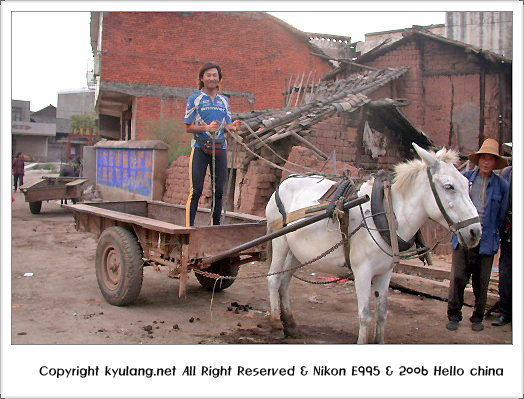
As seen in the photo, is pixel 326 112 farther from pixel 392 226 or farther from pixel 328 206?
pixel 392 226

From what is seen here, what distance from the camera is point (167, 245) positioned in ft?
15.9

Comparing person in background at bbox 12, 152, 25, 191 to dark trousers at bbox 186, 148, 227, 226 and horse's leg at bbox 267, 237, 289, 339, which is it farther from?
horse's leg at bbox 267, 237, 289, 339

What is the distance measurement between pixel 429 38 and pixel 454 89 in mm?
1379

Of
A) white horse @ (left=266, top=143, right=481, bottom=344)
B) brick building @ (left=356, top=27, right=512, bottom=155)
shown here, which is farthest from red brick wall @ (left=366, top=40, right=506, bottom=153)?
white horse @ (left=266, top=143, right=481, bottom=344)

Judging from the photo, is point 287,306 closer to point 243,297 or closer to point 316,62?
point 243,297

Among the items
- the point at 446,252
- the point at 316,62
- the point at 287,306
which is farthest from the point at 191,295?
the point at 316,62

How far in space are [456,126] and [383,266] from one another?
879cm

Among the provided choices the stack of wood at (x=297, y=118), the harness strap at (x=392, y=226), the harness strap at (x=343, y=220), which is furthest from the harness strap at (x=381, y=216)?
the stack of wood at (x=297, y=118)

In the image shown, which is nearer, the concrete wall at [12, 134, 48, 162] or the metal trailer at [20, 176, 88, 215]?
the metal trailer at [20, 176, 88, 215]

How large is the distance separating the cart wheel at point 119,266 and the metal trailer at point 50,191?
25.2 feet

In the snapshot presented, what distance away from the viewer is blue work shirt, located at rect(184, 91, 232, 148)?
16.1 feet

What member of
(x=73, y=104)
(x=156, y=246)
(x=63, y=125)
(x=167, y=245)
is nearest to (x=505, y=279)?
(x=167, y=245)

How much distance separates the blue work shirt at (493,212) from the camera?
15.4 ft

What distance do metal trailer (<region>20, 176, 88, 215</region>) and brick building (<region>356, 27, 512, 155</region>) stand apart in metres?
8.28
